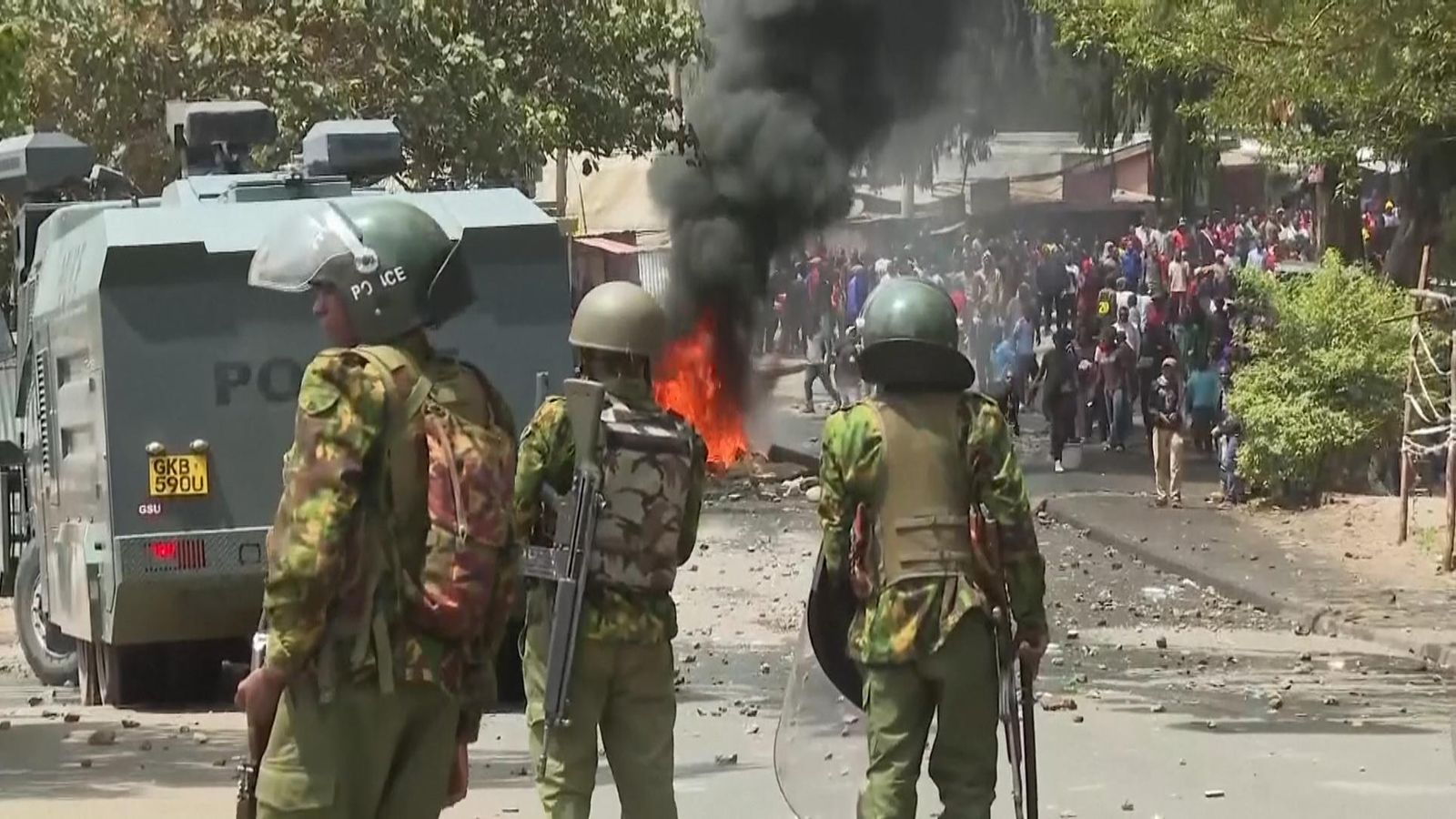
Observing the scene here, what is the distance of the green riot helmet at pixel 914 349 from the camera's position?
663 centimetres

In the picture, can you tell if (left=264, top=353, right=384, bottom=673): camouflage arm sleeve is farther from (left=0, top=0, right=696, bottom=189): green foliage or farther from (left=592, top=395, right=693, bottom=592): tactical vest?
(left=0, top=0, right=696, bottom=189): green foliage

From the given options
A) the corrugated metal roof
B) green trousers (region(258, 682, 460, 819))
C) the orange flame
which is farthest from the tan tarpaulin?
green trousers (region(258, 682, 460, 819))

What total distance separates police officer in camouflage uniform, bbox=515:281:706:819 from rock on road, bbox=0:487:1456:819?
0.81m

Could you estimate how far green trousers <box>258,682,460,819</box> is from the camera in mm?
4605

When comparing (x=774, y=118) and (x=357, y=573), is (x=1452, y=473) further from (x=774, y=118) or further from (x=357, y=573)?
(x=774, y=118)

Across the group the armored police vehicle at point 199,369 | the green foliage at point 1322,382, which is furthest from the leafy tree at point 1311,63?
the armored police vehicle at point 199,369

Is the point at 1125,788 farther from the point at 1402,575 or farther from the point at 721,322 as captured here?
the point at 721,322

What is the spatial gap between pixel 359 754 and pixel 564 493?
1.96m

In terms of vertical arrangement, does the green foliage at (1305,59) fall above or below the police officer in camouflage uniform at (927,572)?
above

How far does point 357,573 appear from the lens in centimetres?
457

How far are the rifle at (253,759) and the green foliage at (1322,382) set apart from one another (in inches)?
635

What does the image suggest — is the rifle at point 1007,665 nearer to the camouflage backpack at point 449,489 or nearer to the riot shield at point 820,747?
the riot shield at point 820,747

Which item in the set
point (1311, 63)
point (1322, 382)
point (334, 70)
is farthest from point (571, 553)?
point (1322, 382)

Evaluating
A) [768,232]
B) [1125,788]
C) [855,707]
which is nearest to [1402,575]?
[1125,788]
